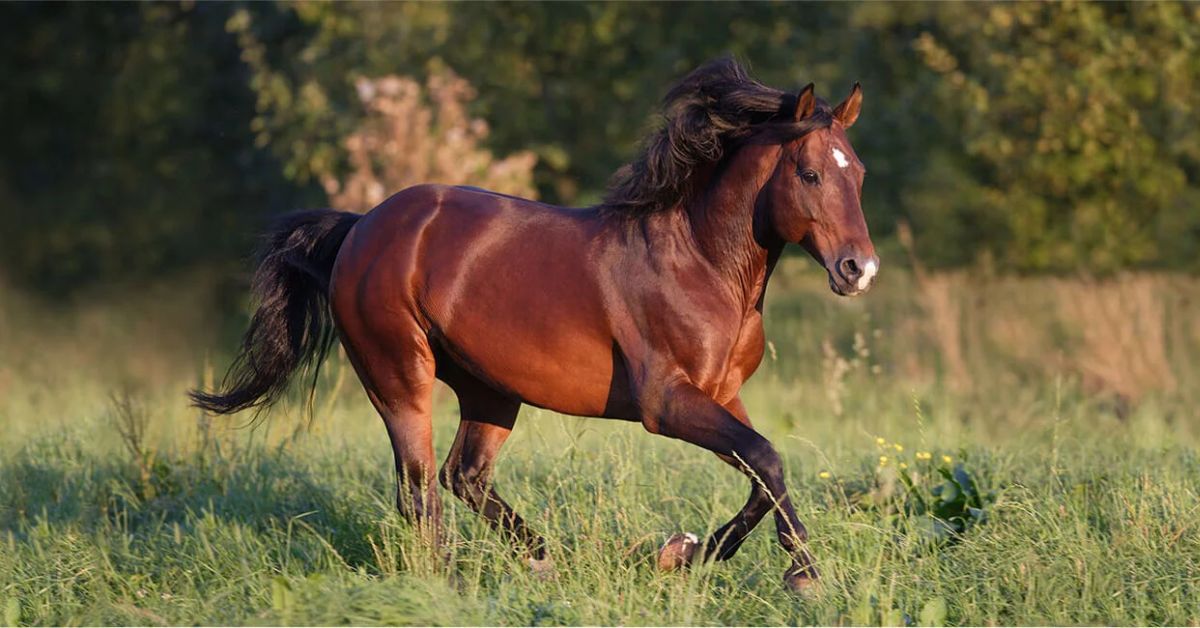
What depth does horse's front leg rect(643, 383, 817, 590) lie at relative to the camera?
16.3 feet

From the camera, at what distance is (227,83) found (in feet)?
62.5

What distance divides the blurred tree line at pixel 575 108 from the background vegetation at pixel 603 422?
0.16 feet

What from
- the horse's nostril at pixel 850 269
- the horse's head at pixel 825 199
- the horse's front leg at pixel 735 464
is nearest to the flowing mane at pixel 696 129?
the horse's head at pixel 825 199

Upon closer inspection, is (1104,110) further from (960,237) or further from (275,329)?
(275,329)

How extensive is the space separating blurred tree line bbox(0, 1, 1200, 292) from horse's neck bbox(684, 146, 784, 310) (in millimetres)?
9330

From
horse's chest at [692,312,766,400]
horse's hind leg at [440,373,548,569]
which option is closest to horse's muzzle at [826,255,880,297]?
horse's chest at [692,312,766,400]

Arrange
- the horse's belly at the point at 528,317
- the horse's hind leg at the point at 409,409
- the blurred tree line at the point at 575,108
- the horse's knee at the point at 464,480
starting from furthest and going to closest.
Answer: the blurred tree line at the point at 575,108 < the horse's knee at the point at 464,480 < the horse's hind leg at the point at 409,409 < the horse's belly at the point at 528,317

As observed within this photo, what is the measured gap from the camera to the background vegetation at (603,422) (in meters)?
5.26

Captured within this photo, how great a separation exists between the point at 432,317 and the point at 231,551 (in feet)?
3.84

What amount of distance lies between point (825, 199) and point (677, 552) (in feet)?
4.27

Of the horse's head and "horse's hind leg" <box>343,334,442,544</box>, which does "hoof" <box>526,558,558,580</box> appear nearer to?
"horse's hind leg" <box>343,334,442,544</box>

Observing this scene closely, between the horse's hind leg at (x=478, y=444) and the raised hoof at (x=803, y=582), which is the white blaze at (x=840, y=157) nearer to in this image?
the raised hoof at (x=803, y=582)

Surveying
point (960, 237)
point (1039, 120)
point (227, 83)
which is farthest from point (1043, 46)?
point (227, 83)

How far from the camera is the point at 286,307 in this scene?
6395mm
